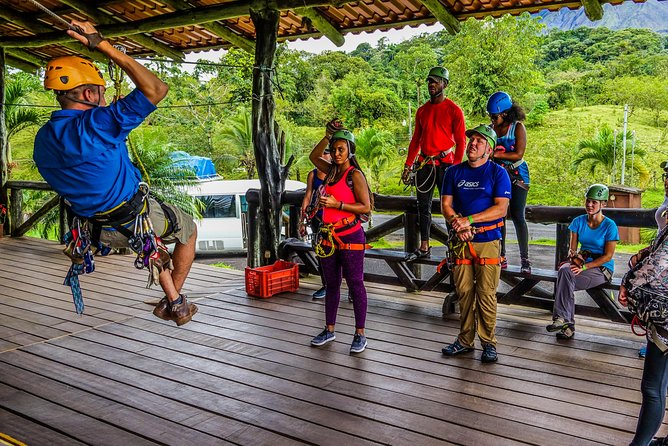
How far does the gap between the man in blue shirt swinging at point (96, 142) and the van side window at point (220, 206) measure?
12.0 metres

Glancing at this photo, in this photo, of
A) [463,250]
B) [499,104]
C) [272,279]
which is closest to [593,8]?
[499,104]

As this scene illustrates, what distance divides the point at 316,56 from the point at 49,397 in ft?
101

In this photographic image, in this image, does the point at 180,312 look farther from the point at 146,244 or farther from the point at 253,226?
the point at 253,226

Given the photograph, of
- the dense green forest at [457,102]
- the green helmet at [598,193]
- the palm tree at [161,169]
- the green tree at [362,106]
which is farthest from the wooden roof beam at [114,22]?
the green tree at [362,106]

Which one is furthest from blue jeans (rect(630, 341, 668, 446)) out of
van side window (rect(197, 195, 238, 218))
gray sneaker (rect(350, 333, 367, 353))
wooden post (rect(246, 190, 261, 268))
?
van side window (rect(197, 195, 238, 218))

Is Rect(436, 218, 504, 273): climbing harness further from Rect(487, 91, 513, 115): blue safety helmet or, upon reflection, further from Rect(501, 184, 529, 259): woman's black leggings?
Rect(487, 91, 513, 115): blue safety helmet

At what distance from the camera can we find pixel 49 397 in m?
3.27

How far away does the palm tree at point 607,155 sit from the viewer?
17.2 meters

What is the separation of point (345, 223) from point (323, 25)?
304 centimetres

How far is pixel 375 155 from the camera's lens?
1947cm

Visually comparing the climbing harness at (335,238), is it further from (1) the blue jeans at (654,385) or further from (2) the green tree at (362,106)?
(2) the green tree at (362,106)

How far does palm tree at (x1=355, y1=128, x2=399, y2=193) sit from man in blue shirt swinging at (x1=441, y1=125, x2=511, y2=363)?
14.7m

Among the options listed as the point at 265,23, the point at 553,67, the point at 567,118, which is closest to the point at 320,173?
the point at 265,23

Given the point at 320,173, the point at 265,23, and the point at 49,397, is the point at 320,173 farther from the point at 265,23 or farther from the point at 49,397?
the point at 49,397
